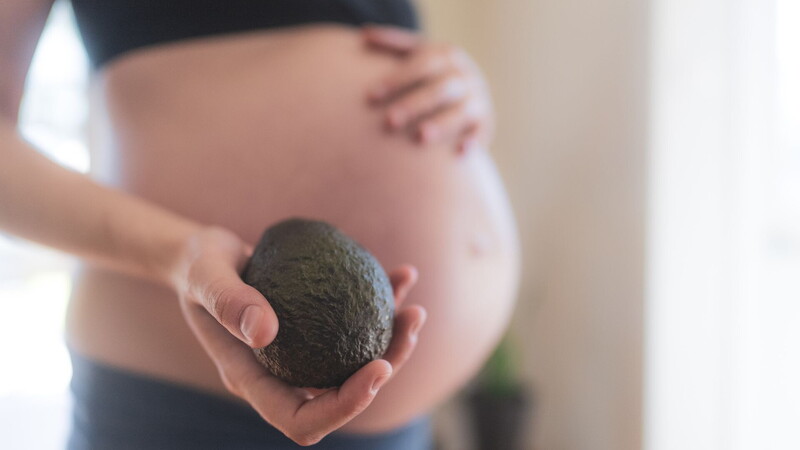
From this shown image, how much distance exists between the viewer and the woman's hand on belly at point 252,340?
0.41 meters

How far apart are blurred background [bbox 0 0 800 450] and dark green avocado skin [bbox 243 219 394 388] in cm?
104

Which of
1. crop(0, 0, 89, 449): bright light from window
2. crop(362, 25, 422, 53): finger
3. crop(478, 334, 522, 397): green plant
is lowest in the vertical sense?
crop(478, 334, 522, 397): green plant

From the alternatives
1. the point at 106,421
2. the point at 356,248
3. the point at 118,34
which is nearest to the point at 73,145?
the point at 118,34

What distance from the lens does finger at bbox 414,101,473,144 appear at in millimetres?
816

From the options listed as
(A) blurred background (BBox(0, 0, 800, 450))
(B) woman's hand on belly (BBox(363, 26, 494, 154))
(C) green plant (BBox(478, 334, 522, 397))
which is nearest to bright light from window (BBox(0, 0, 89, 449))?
(A) blurred background (BBox(0, 0, 800, 450))

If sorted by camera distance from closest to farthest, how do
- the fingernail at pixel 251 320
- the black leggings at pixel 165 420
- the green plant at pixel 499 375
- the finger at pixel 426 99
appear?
the fingernail at pixel 251 320, the black leggings at pixel 165 420, the finger at pixel 426 99, the green plant at pixel 499 375

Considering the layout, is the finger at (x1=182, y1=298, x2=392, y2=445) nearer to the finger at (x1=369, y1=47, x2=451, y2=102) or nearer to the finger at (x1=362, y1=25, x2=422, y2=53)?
the finger at (x1=369, y1=47, x2=451, y2=102)

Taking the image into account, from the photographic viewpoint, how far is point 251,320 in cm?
40

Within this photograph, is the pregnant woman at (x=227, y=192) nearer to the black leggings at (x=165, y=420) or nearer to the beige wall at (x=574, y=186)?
the black leggings at (x=165, y=420)

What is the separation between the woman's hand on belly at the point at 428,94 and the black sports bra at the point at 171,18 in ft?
0.42

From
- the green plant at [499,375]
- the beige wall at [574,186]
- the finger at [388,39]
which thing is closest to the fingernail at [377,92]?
the finger at [388,39]

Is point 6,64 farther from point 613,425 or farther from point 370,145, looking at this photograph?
point 613,425

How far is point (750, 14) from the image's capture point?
140 cm

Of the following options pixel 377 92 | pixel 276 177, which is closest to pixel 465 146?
pixel 377 92
